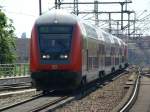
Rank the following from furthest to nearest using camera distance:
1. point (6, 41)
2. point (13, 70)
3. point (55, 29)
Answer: point (6, 41) → point (13, 70) → point (55, 29)

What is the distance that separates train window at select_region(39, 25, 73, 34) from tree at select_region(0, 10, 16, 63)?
1232 inches

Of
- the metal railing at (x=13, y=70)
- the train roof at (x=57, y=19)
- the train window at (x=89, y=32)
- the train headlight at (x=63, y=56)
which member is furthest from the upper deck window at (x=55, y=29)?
→ the metal railing at (x=13, y=70)

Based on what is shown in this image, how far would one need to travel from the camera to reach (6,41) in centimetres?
5572

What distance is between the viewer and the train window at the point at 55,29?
21.9 meters

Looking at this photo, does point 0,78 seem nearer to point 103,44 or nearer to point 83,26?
point 103,44

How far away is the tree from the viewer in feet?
177

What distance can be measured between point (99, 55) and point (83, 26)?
18.8 ft

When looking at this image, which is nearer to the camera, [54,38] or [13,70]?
[54,38]

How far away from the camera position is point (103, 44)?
105ft

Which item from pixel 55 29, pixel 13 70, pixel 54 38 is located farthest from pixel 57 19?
pixel 13 70

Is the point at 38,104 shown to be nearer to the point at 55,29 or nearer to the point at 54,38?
the point at 54,38

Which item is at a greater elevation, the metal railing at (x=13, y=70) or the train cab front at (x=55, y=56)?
the train cab front at (x=55, y=56)

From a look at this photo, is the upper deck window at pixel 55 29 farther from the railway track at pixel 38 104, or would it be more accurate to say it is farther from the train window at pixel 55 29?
the railway track at pixel 38 104

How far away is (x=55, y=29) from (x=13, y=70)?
15.5 meters
